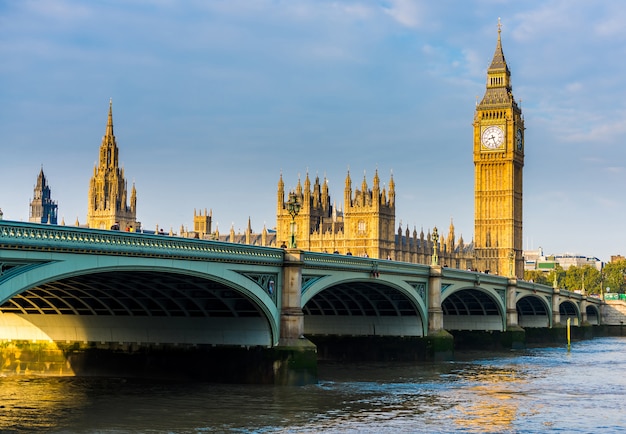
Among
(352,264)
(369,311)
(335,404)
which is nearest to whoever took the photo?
(335,404)

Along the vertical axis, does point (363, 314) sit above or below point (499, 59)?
below

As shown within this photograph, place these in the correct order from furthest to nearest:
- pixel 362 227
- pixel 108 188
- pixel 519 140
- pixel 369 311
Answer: pixel 108 188 → pixel 519 140 → pixel 362 227 → pixel 369 311

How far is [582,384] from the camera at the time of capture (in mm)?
48031

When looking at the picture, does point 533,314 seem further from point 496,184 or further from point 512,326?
point 496,184

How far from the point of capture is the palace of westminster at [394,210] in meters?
126

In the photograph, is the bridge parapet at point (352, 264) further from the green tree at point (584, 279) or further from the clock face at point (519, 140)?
the green tree at point (584, 279)

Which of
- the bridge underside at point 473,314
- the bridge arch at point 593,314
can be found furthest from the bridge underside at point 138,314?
the bridge arch at point 593,314

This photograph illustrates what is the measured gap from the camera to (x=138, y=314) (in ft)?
145

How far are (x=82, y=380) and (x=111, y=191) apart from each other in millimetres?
117847

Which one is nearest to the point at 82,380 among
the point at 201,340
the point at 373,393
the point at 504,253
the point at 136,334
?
the point at 136,334

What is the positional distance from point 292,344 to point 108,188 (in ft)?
405

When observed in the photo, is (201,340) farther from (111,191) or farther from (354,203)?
(111,191)

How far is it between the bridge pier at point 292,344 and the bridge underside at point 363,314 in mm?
14205

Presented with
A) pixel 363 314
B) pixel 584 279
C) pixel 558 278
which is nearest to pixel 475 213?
pixel 584 279
